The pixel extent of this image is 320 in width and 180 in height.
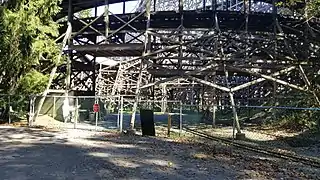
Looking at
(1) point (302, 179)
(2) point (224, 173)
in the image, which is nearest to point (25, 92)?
(2) point (224, 173)

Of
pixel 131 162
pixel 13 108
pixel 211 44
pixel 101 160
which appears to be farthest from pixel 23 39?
pixel 131 162

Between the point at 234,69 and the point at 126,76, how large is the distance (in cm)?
2580

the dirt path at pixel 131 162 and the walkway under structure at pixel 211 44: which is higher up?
the walkway under structure at pixel 211 44

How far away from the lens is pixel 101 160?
31.7 feet

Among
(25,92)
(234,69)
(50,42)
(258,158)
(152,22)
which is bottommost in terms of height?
(258,158)

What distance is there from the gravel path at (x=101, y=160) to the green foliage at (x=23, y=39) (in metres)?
6.54

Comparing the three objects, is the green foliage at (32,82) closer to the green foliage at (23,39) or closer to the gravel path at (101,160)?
the green foliage at (23,39)

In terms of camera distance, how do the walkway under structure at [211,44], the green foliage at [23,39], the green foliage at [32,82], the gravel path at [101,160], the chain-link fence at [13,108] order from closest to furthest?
the gravel path at [101,160] < the green foliage at [23,39] < the chain-link fence at [13,108] < the green foliage at [32,82] < the walkway under structure at [211,44]

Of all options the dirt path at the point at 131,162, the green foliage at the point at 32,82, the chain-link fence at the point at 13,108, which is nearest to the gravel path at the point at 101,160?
the dirt path at the point at 131,162

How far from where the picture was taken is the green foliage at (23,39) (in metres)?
19.0

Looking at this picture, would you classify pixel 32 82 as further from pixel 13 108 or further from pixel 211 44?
pixel 211 44

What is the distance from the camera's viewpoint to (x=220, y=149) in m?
12.5

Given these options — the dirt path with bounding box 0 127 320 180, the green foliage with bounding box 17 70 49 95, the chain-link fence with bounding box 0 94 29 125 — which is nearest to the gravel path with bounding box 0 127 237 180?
the dirt path with bounding box 0 127 320 180

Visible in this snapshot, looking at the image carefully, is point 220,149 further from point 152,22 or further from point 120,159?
point 152,22
